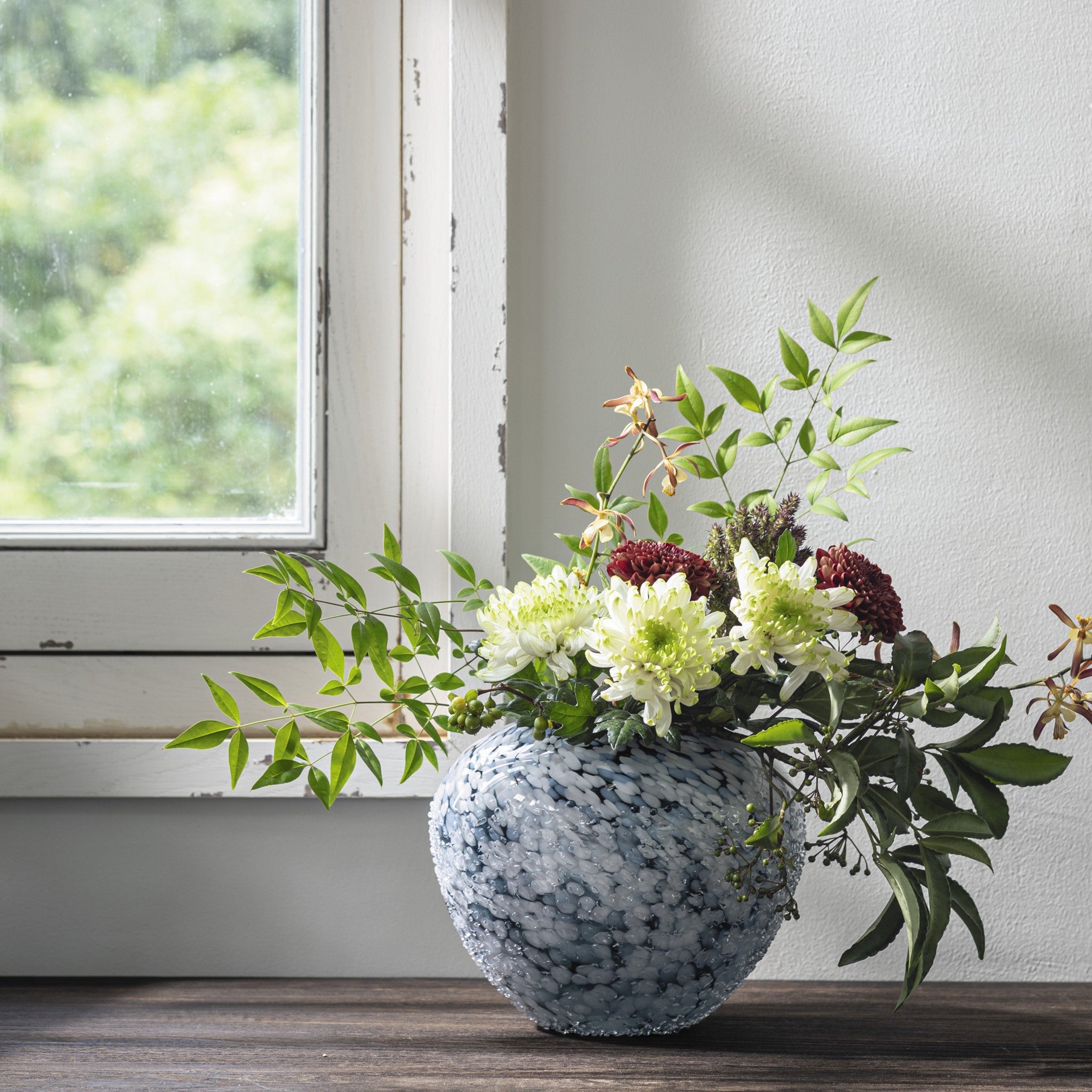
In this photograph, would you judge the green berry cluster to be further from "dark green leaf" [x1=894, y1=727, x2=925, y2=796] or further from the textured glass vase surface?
"dark green leaf" [x1=894, y1=727, x2=925, y2=796]

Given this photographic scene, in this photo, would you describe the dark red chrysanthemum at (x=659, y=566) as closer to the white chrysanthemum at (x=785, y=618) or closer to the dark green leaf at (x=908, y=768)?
the white chrysanthemum at (x=785, y=618)

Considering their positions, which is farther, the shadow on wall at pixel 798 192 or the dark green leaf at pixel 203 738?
the shadow on wall at pixel 798 192

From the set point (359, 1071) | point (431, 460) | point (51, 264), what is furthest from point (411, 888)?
point (51, 264)

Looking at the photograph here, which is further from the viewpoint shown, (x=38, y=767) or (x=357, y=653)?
(x=38, y=767)

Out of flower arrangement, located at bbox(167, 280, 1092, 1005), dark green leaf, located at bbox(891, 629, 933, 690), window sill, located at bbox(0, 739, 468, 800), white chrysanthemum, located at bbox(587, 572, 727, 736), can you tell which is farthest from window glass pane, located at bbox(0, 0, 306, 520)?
→ dark green leaf, located at bbox(891, 629, 933, 690)

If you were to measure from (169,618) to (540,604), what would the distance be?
487 mm

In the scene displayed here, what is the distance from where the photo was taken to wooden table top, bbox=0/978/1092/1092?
1.97ft

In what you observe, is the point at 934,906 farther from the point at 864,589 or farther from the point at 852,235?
the point at 852,235

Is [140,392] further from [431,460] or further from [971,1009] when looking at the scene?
[971,1009]

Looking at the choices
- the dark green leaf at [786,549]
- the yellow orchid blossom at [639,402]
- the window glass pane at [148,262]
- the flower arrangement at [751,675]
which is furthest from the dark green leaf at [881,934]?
the window glass pane at [148,262]

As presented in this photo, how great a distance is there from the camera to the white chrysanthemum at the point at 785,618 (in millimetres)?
559

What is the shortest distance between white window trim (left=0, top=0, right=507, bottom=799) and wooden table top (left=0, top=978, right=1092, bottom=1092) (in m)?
0.22

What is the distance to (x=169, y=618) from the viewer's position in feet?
3.01

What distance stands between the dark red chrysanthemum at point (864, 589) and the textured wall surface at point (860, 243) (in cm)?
29
